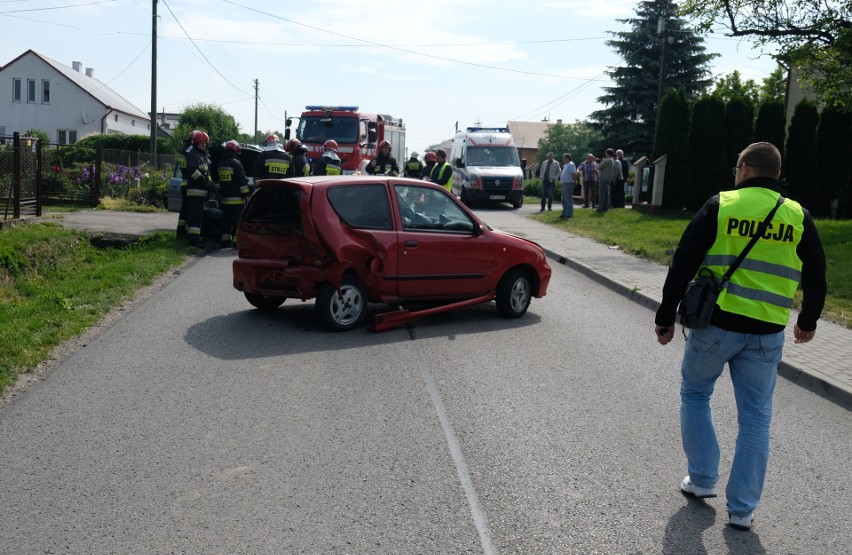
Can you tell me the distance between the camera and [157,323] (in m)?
9.51

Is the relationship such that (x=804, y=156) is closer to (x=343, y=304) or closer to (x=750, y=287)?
(x=343, y=304)

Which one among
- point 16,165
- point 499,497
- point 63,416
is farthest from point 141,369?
point 16,165

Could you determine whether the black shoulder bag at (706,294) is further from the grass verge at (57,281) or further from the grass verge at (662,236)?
the grass verge at (662,236)

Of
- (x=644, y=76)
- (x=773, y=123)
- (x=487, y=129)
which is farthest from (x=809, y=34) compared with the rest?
(x=644, y=76)

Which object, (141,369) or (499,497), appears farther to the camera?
(141,369)

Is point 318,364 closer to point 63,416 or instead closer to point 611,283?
point 63,416

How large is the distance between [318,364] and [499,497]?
3.38m

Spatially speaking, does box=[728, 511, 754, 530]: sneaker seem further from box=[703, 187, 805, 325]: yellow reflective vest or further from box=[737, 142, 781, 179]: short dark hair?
box=[737, 142, 781, 179]: short dark hair

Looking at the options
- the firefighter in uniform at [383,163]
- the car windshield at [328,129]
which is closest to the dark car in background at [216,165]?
the firefighter in uniform at [383,163]

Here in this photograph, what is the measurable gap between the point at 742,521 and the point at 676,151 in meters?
22.8

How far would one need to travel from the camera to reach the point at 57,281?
1262 cm

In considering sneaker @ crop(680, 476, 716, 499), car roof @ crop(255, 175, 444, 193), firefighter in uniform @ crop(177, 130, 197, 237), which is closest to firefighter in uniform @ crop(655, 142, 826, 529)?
sneaker @ crop(680, 476, 716, 499)

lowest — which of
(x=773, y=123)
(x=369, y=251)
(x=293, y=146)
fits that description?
(x=369, y=251)

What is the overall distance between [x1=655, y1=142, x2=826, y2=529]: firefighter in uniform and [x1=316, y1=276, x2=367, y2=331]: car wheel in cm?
496
